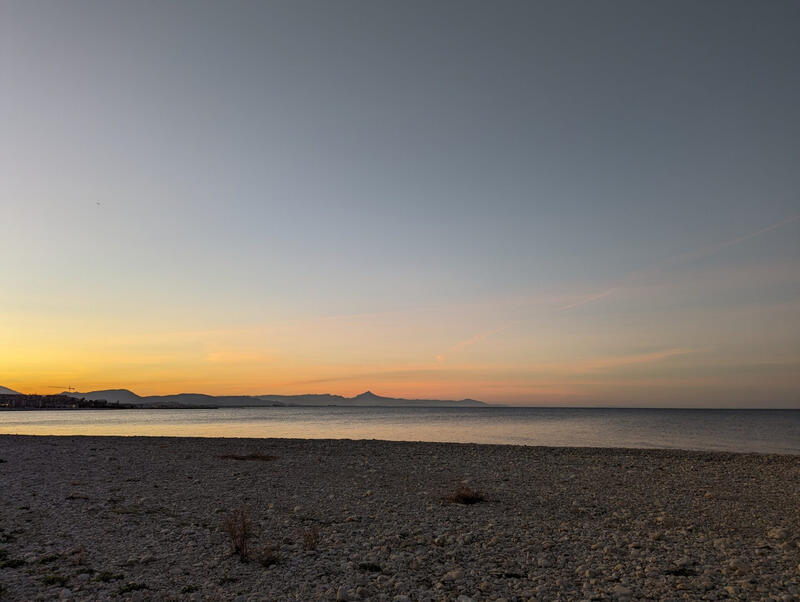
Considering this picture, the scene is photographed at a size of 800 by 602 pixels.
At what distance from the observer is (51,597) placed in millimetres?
7254

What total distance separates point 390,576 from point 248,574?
2.34m

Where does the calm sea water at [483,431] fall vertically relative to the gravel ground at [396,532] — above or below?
below

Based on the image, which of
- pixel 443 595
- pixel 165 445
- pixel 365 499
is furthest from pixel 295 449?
pixel 443 595

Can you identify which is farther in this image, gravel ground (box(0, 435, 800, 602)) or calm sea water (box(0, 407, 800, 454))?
calm sea water (box(0, 407, 800, 454))

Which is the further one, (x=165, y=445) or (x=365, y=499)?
(x=165, y=445)

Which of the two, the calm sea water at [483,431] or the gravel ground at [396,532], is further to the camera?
the calm sea water at [483,431]

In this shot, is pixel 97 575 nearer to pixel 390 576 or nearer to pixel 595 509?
pixel 390 576

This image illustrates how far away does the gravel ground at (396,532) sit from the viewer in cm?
796

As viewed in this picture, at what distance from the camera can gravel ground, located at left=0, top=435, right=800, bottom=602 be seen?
7.96m

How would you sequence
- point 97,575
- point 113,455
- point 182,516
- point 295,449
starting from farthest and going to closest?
point 295,449 < point 113,455 < point 182,516 < point 97,575

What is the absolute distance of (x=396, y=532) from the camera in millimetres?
11102

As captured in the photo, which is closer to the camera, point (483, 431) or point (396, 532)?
point (396, 532)

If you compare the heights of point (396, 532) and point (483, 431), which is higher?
point (396, 532)

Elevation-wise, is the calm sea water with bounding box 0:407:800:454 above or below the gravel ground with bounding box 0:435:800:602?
below
